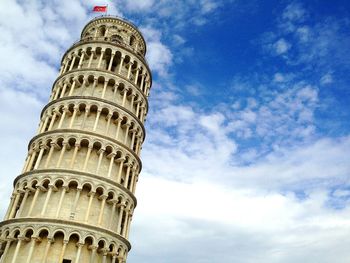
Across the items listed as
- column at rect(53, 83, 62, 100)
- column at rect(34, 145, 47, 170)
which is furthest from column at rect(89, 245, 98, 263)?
column at rect(53, 83, 62, 100)

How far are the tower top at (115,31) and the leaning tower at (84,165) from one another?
4.91 feet

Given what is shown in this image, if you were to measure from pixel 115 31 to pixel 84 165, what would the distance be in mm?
18144

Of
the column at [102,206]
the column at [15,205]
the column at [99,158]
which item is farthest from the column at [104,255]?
the column at [15,205]

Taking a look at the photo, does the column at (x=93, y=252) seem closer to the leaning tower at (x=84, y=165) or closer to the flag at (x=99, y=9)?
the leaning tower at (x=84, y=165)

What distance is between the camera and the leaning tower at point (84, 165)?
1083 inches

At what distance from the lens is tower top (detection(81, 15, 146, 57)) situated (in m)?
42.2

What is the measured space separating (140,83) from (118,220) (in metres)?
15.3

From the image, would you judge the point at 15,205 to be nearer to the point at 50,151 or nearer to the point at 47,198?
the point at 47,198

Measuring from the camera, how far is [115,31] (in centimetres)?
4250

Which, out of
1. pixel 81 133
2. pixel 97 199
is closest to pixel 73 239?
pixel 97 199

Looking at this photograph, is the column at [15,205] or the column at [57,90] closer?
the column at [15,205]

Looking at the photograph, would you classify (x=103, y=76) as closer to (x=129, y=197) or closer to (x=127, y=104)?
A: (x=127, y=104)

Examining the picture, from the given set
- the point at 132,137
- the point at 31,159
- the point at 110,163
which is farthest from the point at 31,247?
the point at 132,137

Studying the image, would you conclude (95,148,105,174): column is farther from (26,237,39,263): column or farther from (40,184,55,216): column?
(26,237,39,263): column
